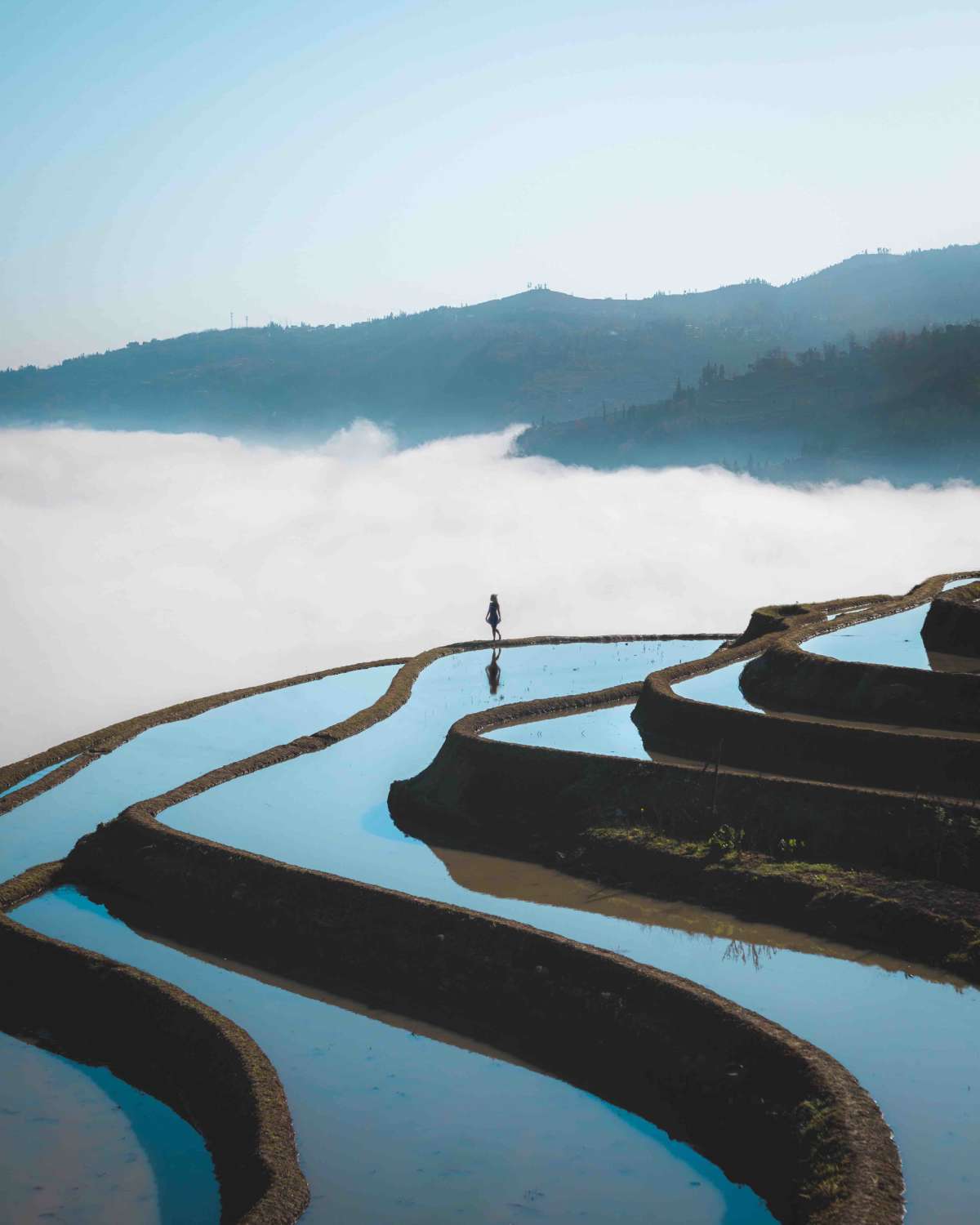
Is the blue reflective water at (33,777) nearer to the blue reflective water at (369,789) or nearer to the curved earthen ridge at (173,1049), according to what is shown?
the blue reflective water at (369,789)

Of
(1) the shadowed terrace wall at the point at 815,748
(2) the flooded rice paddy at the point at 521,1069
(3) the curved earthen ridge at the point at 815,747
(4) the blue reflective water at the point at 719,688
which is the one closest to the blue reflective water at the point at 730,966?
(2) the flooded rice paddy at the point at 521,1069

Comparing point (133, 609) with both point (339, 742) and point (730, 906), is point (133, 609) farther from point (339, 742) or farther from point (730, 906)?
point (730, 906)

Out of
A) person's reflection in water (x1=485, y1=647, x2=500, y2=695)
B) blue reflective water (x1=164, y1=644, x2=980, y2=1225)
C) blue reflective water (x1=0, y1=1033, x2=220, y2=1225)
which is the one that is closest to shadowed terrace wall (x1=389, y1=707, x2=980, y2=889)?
blue reflective water (x1=164, y1=644, x2=980, y2=1225)

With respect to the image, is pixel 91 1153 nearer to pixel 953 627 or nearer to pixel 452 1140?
pixel 452 1140

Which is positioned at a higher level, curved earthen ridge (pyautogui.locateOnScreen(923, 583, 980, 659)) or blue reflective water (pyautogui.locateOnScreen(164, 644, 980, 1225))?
curved earthen ridge (pyautogui.locateOnScreen(923, 583, 980, 659))

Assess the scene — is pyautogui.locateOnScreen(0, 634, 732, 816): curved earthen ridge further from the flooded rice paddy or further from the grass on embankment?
the grass on embankment

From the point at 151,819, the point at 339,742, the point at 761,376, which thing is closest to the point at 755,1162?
the point at 151,819
